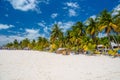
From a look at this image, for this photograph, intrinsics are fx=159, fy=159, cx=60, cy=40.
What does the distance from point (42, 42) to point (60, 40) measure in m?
16.8

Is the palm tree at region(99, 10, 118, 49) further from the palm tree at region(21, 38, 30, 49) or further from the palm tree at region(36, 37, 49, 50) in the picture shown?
the palm tree at region(21, 38, 30, 49)

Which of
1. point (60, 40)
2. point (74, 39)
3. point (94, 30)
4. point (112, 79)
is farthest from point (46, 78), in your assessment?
point (60, 40)

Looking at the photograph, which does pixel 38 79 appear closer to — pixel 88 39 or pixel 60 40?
pixel 88 39

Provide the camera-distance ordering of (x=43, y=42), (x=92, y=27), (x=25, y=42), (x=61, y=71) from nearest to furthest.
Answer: (x=61, y=71) → (x=92, y=27) → (x=43, y=42) → (x=25, y=42)

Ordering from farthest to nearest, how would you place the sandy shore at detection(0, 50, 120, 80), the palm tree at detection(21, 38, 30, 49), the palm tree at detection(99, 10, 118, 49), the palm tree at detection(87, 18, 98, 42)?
the palm tree at detection(21, 38, 30, 49) → the palm tree at detection(87, 18, 98, 42) → the palm tree at detection(99, 10, 118, 49) → the sandy shore at detection(0, 50, 120, 80)

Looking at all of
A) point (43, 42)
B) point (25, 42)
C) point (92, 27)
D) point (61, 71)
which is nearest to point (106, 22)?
Answer: point (92, 27)

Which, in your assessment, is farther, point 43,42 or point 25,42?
point 25,42

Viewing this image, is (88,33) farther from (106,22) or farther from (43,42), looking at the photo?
(43,42)

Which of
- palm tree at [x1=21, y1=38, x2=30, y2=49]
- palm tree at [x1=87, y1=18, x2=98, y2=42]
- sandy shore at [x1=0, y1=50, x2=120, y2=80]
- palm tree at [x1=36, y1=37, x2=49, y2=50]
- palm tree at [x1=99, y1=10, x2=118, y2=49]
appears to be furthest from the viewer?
palm tree at [x1=21, y1=38, x2=30, y2=49]

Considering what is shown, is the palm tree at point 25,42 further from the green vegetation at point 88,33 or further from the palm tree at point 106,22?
the palm tree at point 106,22

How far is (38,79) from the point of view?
838 cm

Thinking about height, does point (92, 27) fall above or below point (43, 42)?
above

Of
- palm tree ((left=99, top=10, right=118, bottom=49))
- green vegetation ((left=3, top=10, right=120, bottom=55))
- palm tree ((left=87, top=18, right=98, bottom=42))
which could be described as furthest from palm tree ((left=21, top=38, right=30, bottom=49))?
palm tree ((left=99, top=10, right=118, bottom=49))

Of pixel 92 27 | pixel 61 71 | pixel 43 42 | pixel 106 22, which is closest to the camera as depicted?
pixel 61 71
